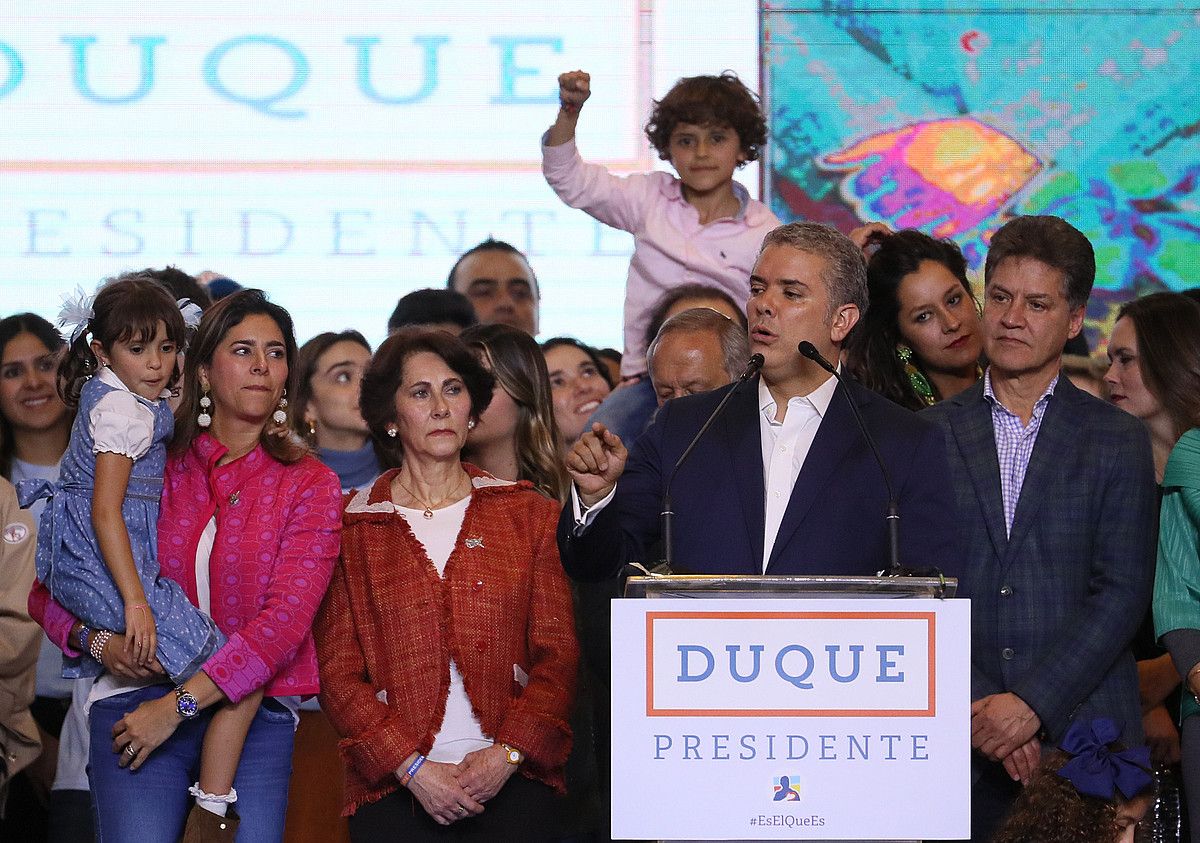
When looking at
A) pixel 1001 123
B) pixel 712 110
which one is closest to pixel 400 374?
pixel 712 110

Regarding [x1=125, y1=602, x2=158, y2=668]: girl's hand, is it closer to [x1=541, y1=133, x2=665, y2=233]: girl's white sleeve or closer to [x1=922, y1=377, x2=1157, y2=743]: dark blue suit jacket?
[x1=922, y1=377, x2=1157, y2=743]: dark blue suit jacket

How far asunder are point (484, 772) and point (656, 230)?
209 cm

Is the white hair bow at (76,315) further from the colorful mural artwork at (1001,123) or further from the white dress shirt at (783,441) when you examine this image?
the colorful mural artwork at (1001,123)

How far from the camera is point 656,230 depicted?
4812mm

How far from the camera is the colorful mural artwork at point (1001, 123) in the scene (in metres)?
5.98

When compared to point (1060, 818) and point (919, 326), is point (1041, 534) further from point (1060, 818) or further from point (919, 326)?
point (919, 326)

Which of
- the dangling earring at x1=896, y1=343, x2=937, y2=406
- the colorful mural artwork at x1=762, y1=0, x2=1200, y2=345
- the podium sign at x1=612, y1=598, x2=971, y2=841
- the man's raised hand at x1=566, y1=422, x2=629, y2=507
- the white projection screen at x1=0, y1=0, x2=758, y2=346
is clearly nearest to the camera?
the podium sign at x1=612, y1=598, x2=971, y2=841

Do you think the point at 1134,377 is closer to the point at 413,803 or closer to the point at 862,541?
the point at 862,541

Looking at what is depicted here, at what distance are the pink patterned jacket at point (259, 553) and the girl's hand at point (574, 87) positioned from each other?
154 centimetres

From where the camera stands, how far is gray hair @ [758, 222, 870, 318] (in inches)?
118

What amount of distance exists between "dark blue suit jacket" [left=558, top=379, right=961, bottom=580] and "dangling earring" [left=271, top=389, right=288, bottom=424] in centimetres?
88

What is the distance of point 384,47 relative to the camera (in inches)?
229

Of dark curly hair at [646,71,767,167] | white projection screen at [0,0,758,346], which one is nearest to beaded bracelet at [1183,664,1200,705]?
dark curly hair at [646,71,767,167]

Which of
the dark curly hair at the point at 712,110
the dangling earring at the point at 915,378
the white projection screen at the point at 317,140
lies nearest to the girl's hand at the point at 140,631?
the dangling earring at the point at 915,378
